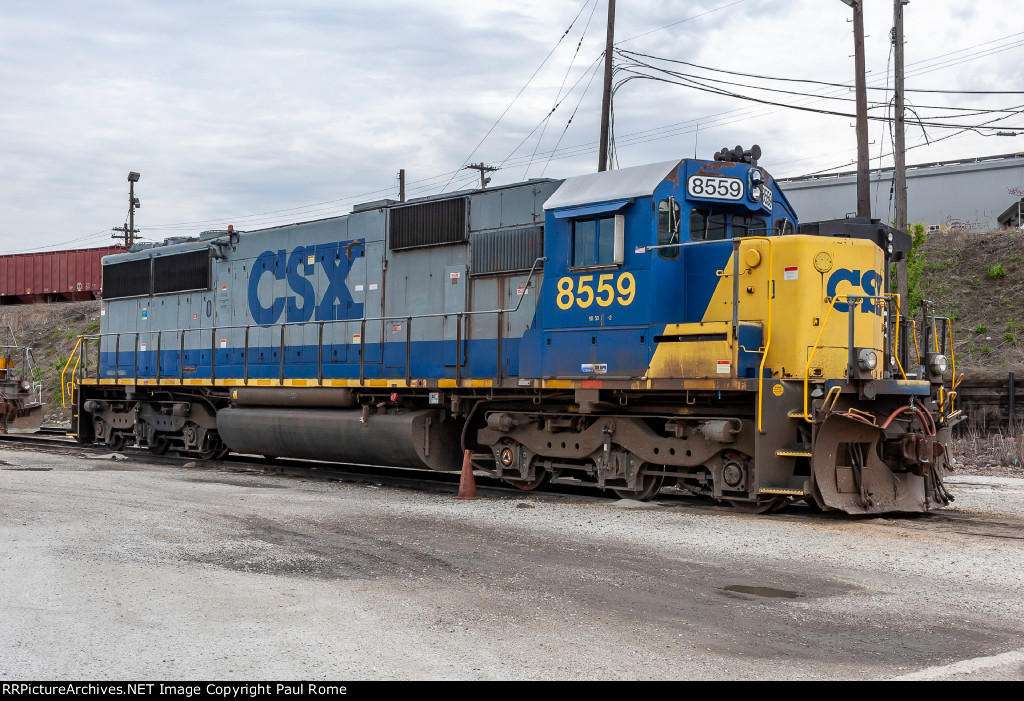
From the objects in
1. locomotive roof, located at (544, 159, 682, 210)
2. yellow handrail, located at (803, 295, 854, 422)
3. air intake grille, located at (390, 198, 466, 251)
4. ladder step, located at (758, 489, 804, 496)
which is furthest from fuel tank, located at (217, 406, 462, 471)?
yellow handrail, located at (803, 295, 854, 422)

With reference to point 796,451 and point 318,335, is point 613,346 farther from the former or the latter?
point 318,335

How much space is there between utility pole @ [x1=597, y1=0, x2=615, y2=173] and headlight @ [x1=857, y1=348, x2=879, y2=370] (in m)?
10.6

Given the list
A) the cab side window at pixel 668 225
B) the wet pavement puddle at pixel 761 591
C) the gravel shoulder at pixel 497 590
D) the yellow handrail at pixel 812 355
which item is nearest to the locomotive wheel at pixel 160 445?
the gravel shoulder at pixel 497 590

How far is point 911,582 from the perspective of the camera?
22.3ft

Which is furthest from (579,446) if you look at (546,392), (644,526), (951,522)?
(951,522)

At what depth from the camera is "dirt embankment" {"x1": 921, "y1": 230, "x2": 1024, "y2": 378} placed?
2464cm

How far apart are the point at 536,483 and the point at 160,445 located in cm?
918

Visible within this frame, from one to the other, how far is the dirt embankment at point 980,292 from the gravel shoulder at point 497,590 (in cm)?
1549

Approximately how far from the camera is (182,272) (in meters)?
18.0

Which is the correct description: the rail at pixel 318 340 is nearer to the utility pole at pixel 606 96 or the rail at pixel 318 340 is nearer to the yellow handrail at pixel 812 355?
the yellow handrail at pixel 812 355

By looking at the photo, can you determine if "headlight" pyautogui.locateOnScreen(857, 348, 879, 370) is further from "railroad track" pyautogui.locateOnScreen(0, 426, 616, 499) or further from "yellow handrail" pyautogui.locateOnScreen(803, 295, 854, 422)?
"railroad track" pyautogui.locateOnScreen(0, 426, 616, 499)

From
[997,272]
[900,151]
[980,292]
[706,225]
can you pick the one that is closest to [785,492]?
[706,225]

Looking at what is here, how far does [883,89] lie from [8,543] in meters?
18.2

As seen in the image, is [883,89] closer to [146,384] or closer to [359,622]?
[146,384]
